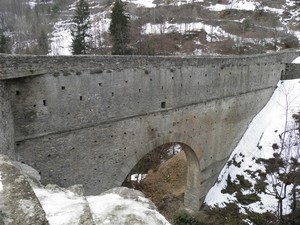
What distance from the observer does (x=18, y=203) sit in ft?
9.61

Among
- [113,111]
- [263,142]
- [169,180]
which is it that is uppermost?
[113,111]

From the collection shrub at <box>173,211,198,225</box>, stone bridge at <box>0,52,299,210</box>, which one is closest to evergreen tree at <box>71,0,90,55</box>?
stone bridge at <box>0,52,299,210</box>

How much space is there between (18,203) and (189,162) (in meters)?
15.3

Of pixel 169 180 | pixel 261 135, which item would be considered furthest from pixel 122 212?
pixel 169 180

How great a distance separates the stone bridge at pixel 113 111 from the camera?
Result: 9563 millimetres

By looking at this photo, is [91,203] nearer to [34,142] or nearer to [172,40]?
[34,142]

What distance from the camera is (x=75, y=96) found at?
1063cm

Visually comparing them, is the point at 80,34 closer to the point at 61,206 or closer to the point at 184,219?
the point at 184,219

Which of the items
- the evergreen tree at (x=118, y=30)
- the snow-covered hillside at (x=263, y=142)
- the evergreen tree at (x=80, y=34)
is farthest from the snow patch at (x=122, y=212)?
the evergreen tree at (x=80, y=34)

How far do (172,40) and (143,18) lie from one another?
33.4 ft

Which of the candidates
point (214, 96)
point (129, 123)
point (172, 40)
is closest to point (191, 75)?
point (214, 96)

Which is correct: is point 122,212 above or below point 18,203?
below

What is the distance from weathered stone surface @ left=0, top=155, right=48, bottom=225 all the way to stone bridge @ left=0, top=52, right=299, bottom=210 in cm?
540

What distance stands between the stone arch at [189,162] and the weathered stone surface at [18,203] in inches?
370
